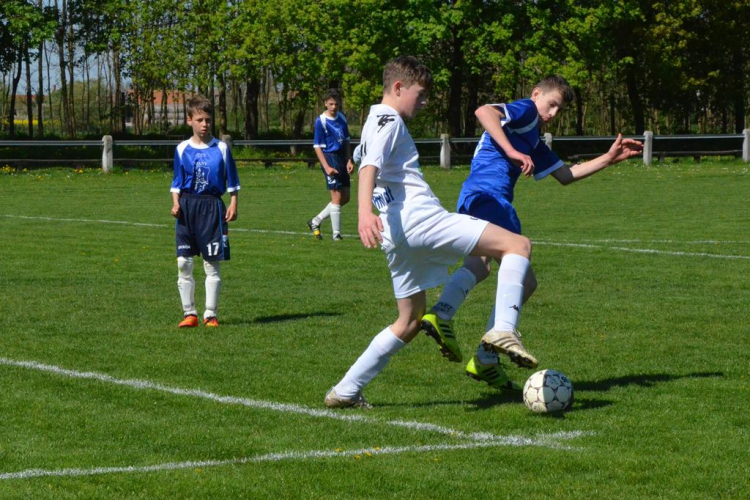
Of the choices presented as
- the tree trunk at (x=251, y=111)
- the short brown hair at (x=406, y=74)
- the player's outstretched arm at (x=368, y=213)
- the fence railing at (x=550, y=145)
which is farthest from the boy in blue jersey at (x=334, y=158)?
the tree trunk at (x=251, y=111)

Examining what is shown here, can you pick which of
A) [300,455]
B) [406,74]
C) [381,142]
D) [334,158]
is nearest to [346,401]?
[300,455]

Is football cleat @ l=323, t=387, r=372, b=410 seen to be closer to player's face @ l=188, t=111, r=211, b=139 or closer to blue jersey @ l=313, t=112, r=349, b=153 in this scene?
player's face @ l=188, t=111, r=211, b=139

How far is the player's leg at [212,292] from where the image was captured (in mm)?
9609

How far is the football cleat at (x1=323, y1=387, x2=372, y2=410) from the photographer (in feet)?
A: 21.0

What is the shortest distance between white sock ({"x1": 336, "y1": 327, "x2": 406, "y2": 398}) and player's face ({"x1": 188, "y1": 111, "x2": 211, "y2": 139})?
347cm

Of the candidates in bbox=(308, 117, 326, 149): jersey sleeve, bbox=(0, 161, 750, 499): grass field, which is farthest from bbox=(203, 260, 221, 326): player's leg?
bbox=(308, 117, 326, 149): jersey sleeve

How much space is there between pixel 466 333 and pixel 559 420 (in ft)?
9.81

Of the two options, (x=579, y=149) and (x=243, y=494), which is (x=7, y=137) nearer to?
(x=579, y=149)

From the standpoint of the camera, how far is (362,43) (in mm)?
47531

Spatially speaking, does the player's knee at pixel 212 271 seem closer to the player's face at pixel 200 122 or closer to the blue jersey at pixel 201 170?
the blue jersey at pixel 201 170

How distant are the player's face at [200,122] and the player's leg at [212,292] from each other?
1078 mm

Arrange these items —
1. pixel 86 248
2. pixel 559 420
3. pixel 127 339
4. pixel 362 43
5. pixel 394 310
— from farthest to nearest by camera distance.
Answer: pixel 362 43 → pixel 86 248 → pixel 394 310 → pixel 127 339 → pixel 559 420

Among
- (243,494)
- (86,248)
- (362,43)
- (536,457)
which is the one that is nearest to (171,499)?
(243,494)

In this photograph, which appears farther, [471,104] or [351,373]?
[471,104]
